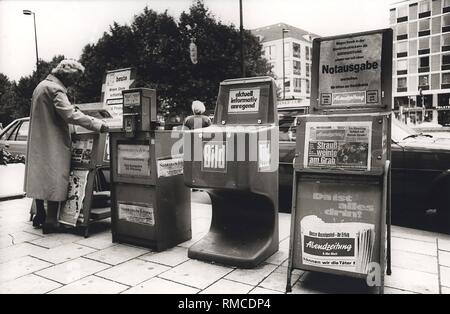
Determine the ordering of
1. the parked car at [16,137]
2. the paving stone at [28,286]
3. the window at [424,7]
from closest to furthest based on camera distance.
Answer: the paving stone at [28,286], the parked car at [16,137], the window at [424,7]

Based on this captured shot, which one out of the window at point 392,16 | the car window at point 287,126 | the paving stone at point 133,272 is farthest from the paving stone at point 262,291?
the window at point 392,16

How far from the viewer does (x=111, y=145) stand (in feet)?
15.1

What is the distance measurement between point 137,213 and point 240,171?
1.58m

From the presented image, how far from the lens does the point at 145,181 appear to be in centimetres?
432

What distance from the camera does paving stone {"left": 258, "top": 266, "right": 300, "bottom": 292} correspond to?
3.29 metres

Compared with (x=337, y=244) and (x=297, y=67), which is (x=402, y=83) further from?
(x=337, y=244)

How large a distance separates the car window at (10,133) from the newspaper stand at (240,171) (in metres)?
7.80

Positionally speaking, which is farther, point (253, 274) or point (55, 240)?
point (55, 240)

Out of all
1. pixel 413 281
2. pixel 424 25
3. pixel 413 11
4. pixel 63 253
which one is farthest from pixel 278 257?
pixel 413 11

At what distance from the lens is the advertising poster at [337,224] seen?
3029mm

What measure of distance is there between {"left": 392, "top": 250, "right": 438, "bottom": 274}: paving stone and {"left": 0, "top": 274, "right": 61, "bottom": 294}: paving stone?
3259 millimetres

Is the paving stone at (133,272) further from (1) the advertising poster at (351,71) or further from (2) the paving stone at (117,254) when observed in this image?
(1) the advertising poster at (351,71)

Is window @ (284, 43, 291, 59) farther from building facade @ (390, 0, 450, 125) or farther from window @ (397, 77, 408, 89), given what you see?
window @ (397, 77, 408, 89)
